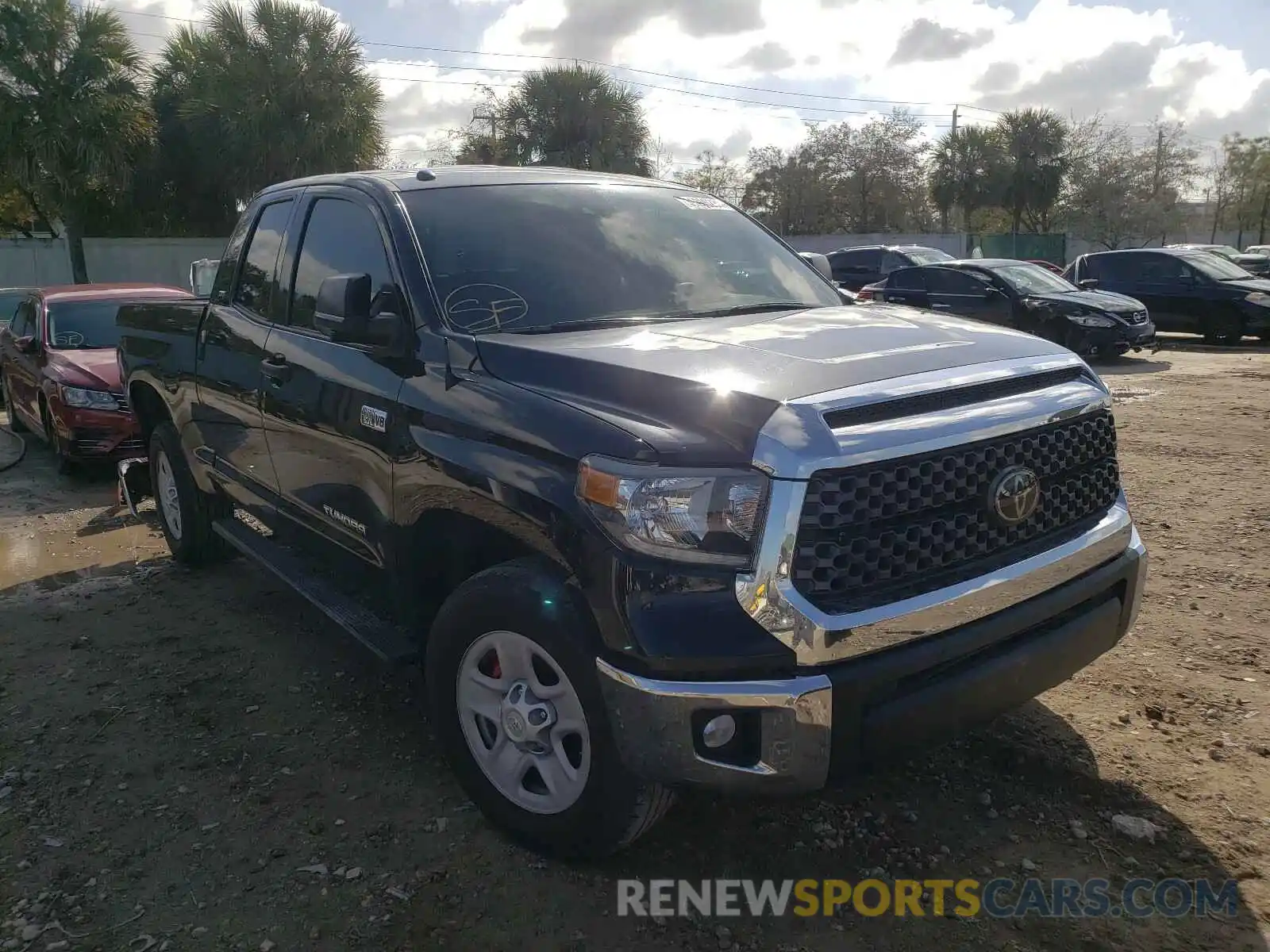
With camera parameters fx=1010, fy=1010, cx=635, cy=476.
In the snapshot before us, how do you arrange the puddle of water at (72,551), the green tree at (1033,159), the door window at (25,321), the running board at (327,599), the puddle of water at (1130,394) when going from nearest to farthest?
the running board at (327,599)
the puddle of water at (72,551)
the door window at (25,321)
the puddle of water at (1130,394)
the green tree at (1033,159)

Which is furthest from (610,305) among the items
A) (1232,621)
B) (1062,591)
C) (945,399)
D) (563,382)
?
(1232,621)

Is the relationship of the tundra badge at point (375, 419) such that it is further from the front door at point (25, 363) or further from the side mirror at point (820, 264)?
the front door at point (25, 363)

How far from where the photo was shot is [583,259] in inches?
143

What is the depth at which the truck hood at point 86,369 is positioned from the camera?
7.99 metres

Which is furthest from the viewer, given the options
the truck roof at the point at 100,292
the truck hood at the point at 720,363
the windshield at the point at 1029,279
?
the windshield at the point at 1029,279

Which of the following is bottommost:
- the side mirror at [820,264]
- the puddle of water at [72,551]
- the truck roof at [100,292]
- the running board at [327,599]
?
the puddle of water at [72,551]

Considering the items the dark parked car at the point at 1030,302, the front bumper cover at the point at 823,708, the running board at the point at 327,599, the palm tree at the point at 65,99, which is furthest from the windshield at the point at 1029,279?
the palm tree at the point at 65,99

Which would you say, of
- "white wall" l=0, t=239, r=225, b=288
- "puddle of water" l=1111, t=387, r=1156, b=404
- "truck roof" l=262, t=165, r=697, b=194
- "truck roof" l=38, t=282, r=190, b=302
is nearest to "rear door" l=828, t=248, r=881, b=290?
"puddle of water" l=1111, t=387, r=1156, b=404

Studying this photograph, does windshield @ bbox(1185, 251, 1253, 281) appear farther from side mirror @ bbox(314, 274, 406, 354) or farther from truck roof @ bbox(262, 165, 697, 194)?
side mirror @ bbox(314, 274, 406, 354)

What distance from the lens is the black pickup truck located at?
2387mm

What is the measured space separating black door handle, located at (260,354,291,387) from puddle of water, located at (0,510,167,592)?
2536 millimetres

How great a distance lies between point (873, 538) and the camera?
2475 millimetres

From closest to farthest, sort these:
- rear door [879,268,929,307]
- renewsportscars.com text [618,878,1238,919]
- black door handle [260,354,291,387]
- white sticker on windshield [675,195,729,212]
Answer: renewsportscars.com text [618,878,1238,919] → black door handle [260,354,291,387] → white sticker on windshield [675,195,729,212] → rear door [879,268,929,307]

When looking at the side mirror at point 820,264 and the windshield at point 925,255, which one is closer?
the side mirror at point 820,264
